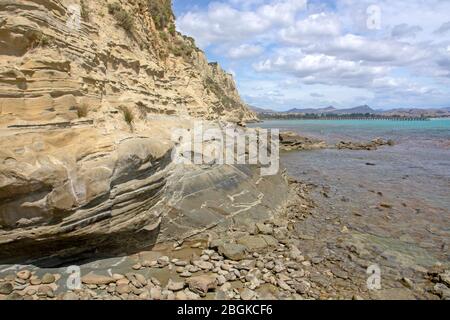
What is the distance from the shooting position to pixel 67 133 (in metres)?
7.73

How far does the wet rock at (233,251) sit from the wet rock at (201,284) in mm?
1372

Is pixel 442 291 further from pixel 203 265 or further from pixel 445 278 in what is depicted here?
pixel 203 265

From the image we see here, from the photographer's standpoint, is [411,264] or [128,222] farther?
[411,264]

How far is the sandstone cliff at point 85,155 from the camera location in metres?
6.84

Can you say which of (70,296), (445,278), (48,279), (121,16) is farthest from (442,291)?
(121,16)

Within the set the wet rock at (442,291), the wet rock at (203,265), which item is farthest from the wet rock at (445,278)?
the wet rock at (203,265)

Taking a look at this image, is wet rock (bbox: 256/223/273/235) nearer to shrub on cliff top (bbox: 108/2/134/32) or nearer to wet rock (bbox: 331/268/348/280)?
wet rock (bbox: 331/268/348/280)

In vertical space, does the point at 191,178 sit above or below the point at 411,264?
above

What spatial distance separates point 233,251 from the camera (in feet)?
30.9

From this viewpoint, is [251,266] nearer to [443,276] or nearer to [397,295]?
[397,295]

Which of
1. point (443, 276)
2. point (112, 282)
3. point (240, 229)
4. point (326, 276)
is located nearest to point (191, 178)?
point (240, 229)

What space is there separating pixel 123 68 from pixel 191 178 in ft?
17.4

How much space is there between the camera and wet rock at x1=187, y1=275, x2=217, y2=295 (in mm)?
7547

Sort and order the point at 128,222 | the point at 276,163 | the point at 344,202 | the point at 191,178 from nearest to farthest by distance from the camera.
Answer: the point at 128,222, the point at 191,178, the point at 344,202, the point at 276,163
